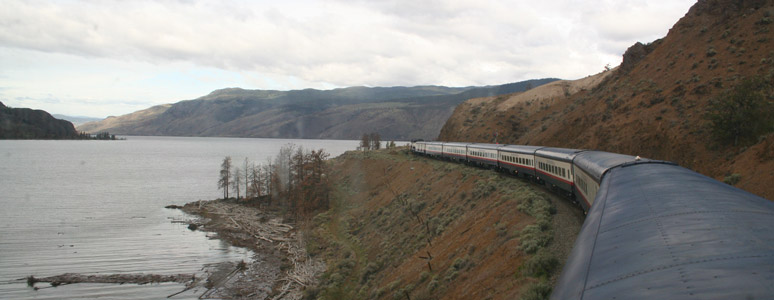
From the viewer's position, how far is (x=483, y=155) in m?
44.8

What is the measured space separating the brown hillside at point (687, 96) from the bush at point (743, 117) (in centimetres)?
97

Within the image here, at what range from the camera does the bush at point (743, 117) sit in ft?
104

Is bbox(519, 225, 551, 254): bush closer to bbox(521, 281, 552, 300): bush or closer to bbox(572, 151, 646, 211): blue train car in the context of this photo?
bbox(572, 151, 646, 211): blue train car

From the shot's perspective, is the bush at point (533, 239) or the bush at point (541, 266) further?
the bush at point (533, 239)

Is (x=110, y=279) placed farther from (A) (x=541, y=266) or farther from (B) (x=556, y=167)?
(A) (x=541, y=266)

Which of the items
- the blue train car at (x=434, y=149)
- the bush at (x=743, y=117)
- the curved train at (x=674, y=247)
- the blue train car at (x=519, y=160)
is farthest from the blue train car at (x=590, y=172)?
the blue train car at (x=434, y=149)

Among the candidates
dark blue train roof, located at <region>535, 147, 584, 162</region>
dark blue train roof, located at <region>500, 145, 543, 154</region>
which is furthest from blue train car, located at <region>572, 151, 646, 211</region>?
dark blue train roof, located at <region>500, 145, 543, 154</region>

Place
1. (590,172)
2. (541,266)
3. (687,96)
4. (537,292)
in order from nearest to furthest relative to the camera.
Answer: (537,292) → (541,266) → (590,172) → (687,96)

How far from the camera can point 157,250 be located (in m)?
44.6

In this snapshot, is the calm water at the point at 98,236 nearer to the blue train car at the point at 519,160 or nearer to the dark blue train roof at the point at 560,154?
the blue train car at the point at 519,160

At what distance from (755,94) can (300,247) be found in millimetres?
37589

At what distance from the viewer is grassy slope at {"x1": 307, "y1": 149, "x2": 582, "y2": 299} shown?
1574 cm

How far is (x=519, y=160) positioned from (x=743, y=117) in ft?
49.1

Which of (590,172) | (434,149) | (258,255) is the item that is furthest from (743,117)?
(434,149)
